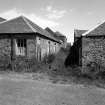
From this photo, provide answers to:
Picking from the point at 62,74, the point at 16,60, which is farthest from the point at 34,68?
the point at 62,74

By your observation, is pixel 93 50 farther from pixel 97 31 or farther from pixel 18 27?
pixel 18 27

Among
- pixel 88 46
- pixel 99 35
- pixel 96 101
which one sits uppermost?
pixel 99 35

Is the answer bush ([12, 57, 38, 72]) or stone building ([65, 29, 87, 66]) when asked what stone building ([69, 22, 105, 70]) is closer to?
stone building ([65, 29, 87, 66])

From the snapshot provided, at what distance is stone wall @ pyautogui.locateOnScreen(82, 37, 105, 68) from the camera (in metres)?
11.5

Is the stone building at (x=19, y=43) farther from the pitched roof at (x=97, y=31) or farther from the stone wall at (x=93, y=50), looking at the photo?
the pitched roof at (x=97, y=31)

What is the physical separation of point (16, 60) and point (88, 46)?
7451 mm

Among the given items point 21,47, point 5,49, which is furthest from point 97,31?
point 5,49

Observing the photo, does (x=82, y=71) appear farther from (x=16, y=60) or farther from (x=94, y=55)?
(x=16, y=60)

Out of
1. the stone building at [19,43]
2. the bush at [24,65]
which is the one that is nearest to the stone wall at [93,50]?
the bush at [24,65]

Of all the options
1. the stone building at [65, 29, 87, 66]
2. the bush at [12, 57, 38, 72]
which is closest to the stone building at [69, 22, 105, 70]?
the stone building at [65, 29, 87, 66]

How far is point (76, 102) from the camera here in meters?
5.78

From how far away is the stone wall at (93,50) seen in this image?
37.7 feet

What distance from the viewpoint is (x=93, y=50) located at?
1161cm

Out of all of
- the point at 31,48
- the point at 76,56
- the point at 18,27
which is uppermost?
the point at 18,27
